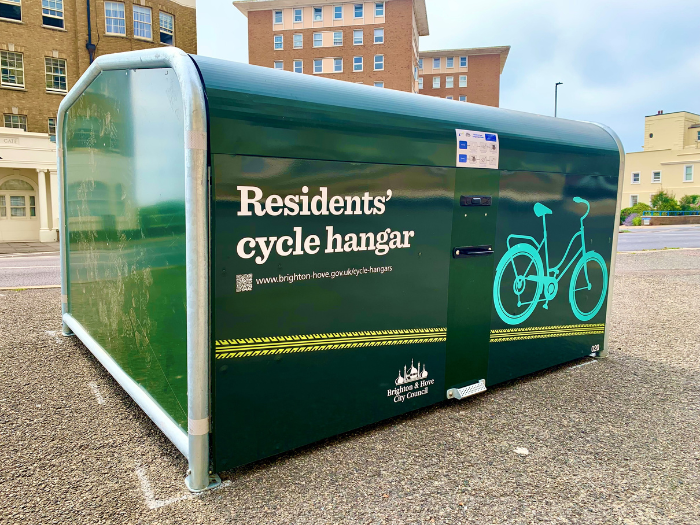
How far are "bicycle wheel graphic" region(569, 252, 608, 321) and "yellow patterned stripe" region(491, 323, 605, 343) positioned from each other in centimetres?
12

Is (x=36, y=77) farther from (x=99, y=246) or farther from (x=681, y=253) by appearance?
(x=681, y=253)

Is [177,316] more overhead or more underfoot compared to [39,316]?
more overhead

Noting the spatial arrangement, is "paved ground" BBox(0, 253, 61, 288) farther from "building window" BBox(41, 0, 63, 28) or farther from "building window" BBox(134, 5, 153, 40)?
"building window" BBox(134, 5, 153, 40)

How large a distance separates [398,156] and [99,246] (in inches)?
104

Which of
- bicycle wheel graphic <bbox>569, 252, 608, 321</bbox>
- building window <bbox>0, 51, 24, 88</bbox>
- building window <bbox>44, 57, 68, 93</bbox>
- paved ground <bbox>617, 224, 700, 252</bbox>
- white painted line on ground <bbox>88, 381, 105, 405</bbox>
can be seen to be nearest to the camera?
white painted line on ground <bbox>88, 381, 105, 405</bbox>

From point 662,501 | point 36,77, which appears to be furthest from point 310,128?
point 36,77

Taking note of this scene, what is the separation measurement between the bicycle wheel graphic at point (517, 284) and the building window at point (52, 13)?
27026 millimetres

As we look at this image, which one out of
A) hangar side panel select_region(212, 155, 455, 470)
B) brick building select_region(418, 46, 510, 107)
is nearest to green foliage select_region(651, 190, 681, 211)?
brick building select_region(418, 46, 510, 107)

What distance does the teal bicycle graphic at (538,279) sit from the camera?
4.42 m

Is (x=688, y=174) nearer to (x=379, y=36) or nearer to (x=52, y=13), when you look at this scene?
(x=379, y=36)

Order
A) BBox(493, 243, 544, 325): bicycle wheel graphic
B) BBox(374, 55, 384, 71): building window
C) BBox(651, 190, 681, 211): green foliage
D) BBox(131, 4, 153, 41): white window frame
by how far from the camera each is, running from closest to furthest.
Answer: BBox(493, 243, 544, 325): bicycle wheel graphic → BBox(131, 4, 153, 41): white window frame → BBox(651, 190, 681, 211): green foliage → BBox(374, 55, 384, 71): building window

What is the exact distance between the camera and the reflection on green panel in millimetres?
2988

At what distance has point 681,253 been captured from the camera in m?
16.5

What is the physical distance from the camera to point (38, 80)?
24.1 m
